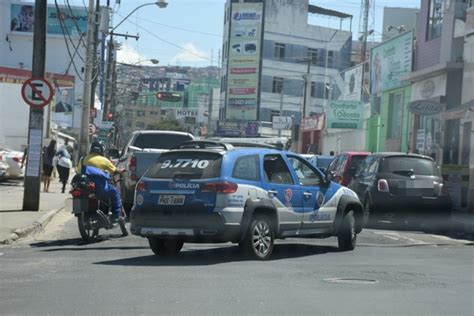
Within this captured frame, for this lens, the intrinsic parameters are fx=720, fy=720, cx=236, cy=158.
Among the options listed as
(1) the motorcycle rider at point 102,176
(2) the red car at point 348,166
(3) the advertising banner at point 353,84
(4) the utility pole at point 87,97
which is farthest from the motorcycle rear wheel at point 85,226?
(3) the advertising banner at point 353,84

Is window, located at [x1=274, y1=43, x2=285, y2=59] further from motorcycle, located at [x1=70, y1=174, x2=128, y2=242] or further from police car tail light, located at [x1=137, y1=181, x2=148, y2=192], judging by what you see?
police car tail light, located at [x1=137, y1=181, x2=148, y2=192]

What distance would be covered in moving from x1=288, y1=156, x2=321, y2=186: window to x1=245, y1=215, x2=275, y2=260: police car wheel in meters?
→ 1.34

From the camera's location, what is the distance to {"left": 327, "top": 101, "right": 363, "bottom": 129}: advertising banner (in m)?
39.1

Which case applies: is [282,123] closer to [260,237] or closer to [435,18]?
[435,18]

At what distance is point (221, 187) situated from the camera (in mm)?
9969

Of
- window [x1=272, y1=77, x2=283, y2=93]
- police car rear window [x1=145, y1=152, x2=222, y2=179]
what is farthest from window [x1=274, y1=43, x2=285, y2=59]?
police car rear window [x1=145, y1=152, x2=222, y2=179]

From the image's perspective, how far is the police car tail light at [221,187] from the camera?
9.98 m

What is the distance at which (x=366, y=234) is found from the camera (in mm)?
14945

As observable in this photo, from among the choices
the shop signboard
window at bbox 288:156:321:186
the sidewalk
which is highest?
the shop signboard

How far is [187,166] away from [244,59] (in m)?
74.9

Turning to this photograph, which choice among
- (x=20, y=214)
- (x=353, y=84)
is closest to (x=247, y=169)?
(x=20, y=214)

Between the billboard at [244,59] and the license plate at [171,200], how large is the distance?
73945 millimetres

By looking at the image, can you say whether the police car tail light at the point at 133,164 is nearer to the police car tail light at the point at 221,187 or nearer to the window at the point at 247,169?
the window at the point at 247,169

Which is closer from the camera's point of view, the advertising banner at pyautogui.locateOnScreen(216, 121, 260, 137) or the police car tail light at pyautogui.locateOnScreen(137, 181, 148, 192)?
the police car tail light at pyautogui.locateOnScreen(137, 181, 148, 192)
